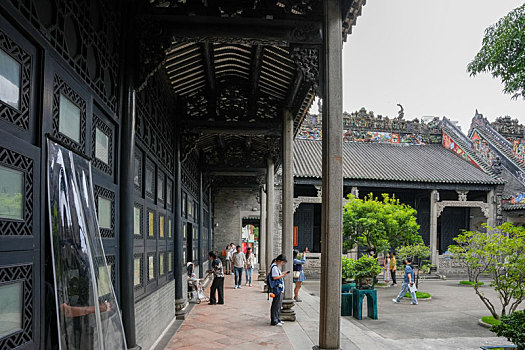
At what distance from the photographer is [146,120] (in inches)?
247

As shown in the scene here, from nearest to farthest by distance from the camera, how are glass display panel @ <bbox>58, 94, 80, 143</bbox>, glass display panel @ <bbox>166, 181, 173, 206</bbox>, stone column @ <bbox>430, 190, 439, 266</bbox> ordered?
glass display panel @ <bbox>58, 94, 80, 143</bbox> → glass display panel @ <bbox>166, 181, 173, 206</bbox> → stone column @ <bbox>430, 190, 439, 266</bbox>

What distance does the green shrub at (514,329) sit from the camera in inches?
229

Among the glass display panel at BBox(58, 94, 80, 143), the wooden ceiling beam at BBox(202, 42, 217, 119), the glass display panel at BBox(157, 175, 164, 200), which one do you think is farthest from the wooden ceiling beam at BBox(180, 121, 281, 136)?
the glass display panel at BBox(58, 94, 80, 143)

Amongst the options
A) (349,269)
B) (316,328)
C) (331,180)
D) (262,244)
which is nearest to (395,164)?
(262,244)

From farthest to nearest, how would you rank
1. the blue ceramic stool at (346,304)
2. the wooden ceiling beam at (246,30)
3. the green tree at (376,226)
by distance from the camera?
the green tree at (376,226) → the blue ceramic stool at (346,304) → the wooden ceiling beam at (246,30)

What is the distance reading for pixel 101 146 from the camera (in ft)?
13.9

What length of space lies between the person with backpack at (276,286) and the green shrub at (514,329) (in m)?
3.57

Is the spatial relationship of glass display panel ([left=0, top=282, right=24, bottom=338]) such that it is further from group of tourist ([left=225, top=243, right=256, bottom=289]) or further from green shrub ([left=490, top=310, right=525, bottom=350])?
group of tourist ([left=225, top=243, right=256, bottom=289])

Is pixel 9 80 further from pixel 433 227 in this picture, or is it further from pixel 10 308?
pixel 433 227

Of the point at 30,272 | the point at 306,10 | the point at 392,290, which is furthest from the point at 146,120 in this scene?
the point at 392,290

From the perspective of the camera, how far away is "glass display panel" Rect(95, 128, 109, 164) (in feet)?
13.4

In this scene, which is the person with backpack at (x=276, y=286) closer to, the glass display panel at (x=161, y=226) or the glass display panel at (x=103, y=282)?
the glass display panel at (x=161, y=226)

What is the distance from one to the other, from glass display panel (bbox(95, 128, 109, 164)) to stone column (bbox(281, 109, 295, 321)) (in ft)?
17.8

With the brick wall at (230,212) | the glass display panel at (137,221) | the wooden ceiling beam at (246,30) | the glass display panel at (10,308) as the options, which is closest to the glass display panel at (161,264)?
the glass display panel at (137,221)
